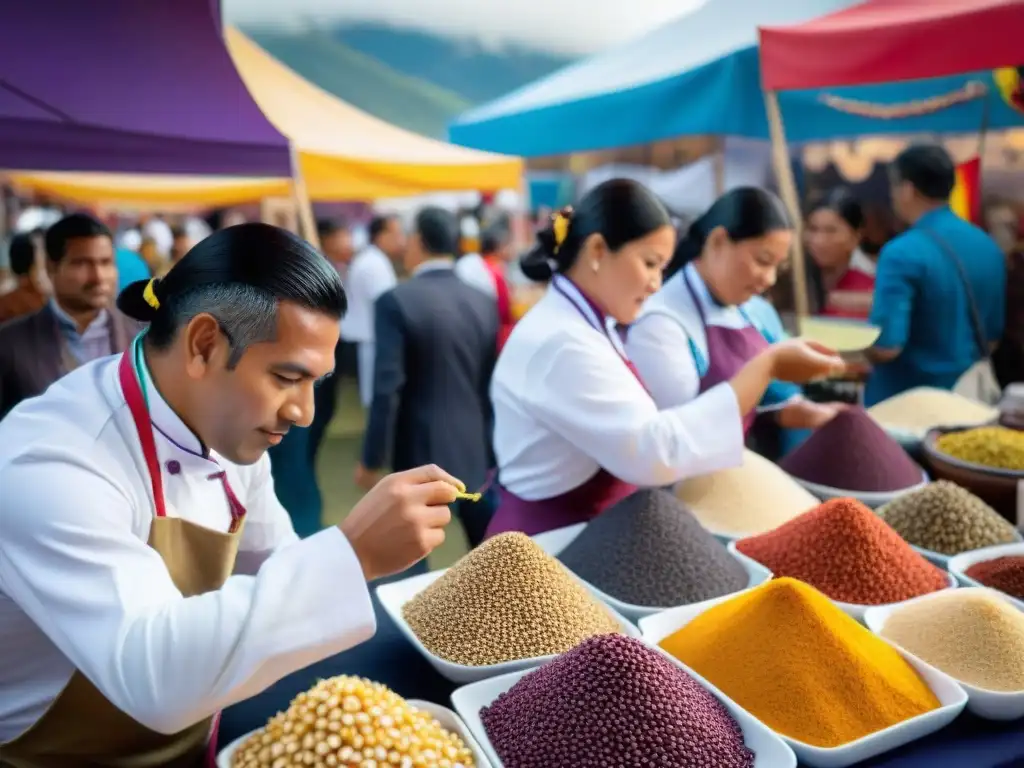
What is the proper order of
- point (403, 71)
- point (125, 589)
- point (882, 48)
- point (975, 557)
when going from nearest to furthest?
point (125, 589) → point (975, 557) → point (882, 48) → point (403, 71)

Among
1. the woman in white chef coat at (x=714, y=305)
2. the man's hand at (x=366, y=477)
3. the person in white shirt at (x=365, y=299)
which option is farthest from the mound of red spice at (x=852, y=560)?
the person in white shirt at (x=365, y=299)

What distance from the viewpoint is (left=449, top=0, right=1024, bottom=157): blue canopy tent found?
133 inches

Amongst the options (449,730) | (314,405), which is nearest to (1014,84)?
(314,405)

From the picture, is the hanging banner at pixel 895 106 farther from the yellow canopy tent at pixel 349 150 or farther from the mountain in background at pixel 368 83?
the mountain in background at pixel 368 83

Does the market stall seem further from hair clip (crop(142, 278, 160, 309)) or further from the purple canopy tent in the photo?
hair clip (crop(142, 278, 160, 309))

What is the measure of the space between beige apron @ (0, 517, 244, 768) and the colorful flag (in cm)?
405

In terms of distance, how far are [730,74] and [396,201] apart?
8.45m

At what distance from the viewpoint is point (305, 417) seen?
33.0 inches

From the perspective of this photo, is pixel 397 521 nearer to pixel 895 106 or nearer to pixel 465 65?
pixel 895 106

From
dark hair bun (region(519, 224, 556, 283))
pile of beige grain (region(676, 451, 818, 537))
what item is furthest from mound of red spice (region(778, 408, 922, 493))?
dark hair bun (region(519, 224, 556, 283))

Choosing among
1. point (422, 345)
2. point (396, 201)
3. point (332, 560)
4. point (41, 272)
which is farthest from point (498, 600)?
point (396, 201)

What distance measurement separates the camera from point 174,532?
876mm

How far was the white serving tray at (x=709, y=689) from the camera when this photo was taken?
2.84 feet

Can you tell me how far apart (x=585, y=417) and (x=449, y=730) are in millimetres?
681
